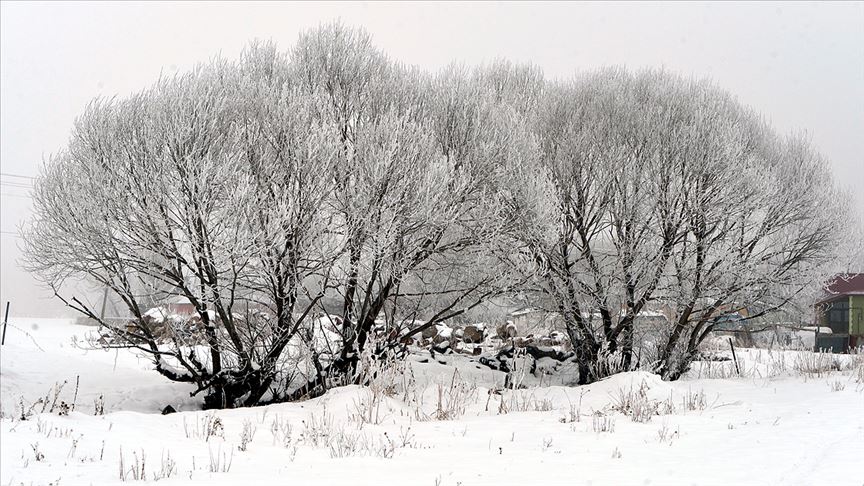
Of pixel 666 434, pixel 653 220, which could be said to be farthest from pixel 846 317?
pixel 666 434

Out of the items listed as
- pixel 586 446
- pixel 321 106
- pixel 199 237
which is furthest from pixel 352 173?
pixel 586 446

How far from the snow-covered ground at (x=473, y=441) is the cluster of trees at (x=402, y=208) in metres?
2.28

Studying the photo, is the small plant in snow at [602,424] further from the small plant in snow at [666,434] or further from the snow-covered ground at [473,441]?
the small plant in snow at [666,434]

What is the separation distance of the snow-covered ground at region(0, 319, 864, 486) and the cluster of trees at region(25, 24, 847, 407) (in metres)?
2.28

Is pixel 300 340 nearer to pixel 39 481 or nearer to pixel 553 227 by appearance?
pixel 553 227

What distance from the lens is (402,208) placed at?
9.91 metres

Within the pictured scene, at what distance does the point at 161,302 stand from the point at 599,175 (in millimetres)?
8872

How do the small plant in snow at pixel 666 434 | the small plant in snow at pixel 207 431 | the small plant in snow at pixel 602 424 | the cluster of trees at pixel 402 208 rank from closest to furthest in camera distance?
the small plant in snow at pixel 666 434, the small plant in snow at pixel 207 431, the small plant in snow at pixel 602 424, the cluster of trees at pixel 402 208

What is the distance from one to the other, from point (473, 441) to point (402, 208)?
4861mm

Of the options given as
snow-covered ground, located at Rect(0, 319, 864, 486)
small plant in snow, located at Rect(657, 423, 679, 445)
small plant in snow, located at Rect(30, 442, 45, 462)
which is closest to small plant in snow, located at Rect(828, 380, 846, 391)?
snow-covered ground, located at Rect(0, 319, 864, 486)

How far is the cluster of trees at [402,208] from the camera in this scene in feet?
30.7

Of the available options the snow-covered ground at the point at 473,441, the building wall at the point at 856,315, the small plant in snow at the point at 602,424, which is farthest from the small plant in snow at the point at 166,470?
the building wall at the point at 856,315

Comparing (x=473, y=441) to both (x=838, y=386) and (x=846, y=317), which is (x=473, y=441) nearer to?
(x=838, y=386)

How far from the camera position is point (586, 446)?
5.43m
